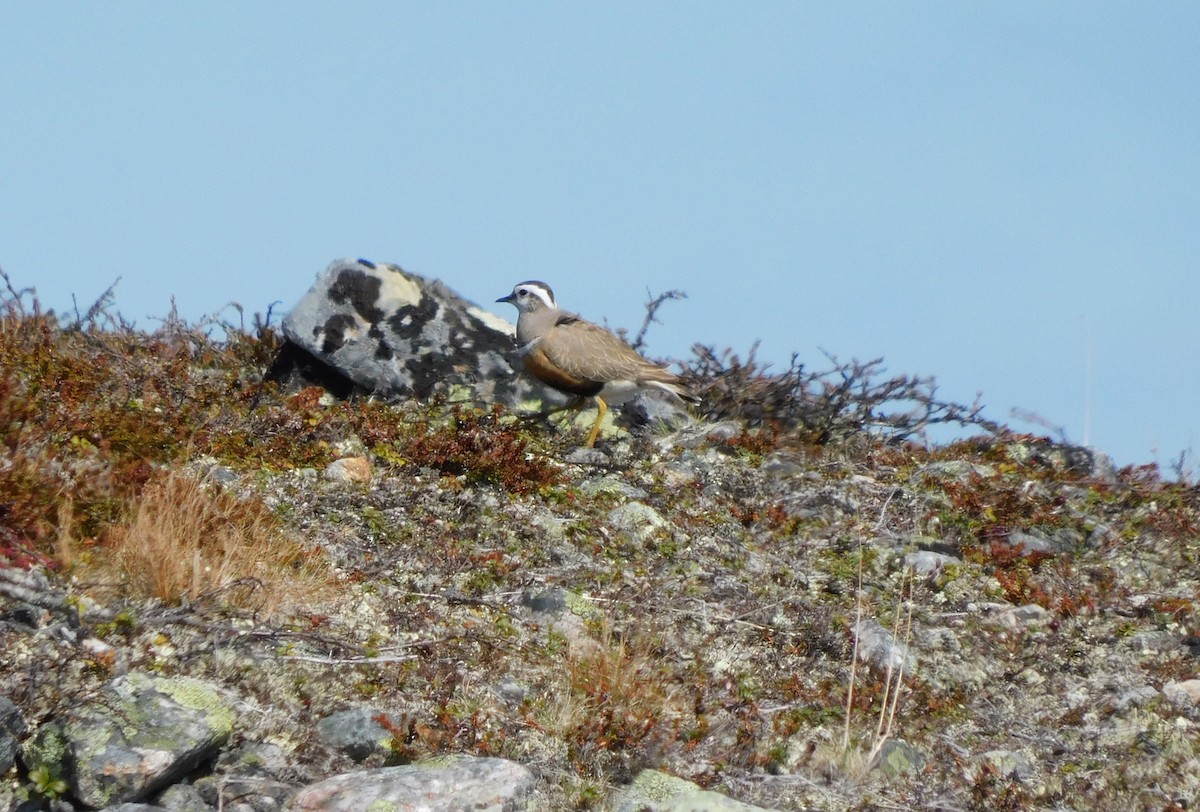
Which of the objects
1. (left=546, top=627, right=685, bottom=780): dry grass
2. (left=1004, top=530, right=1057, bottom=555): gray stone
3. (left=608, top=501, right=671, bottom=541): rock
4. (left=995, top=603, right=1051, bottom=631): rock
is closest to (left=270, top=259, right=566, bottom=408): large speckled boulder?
(left=608, top=501, right=671, bottom=541): rock

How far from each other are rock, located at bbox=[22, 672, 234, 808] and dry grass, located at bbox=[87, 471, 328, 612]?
1.06m

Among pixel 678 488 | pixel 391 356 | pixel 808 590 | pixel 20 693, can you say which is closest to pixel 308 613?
pixel 20 693

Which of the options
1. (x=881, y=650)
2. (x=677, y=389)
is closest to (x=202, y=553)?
(x=881, y=650)

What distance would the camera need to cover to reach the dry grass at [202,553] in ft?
21.6

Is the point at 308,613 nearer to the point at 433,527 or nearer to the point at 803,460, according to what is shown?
the point at 433,527

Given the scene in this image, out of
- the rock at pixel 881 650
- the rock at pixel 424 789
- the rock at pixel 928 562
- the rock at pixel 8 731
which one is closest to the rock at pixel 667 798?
the rock at pixel 424 789

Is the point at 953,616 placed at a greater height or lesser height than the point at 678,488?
lesser

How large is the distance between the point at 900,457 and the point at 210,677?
306 inches

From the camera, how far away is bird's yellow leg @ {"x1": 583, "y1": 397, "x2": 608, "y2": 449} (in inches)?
461

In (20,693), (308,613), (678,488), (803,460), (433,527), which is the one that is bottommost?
(20,693)

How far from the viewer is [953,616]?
8672mm

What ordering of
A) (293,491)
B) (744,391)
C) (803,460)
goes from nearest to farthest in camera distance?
(293,491) < (803,460) < (744,391)

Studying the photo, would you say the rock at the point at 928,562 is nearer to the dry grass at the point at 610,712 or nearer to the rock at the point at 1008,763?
the rock at the point at 1008,763

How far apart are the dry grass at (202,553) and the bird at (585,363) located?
169 inches
